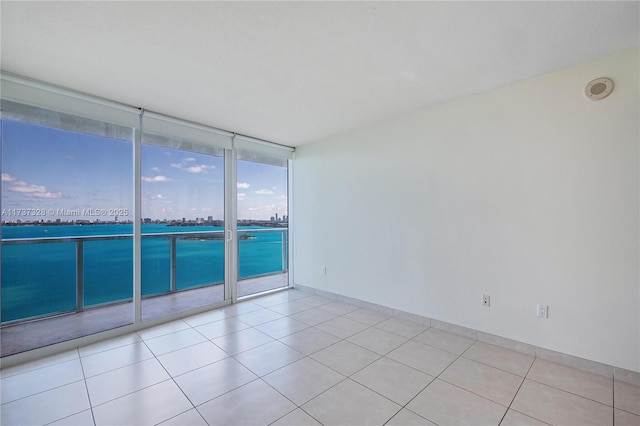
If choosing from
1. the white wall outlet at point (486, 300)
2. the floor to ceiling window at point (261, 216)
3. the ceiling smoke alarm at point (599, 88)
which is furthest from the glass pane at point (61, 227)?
the ceiling smoke alarm at point (599, 88)

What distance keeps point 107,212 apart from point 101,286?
1.28 m

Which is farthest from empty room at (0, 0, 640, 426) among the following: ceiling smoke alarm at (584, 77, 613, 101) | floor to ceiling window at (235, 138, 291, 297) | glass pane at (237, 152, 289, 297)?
glass pane at (237, 152, 289, 297)

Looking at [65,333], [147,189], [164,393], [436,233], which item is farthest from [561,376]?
[65,333]

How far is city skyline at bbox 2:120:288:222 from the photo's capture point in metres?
2.57

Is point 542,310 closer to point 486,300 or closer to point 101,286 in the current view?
point 486,300

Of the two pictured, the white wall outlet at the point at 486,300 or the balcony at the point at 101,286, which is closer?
the white wall outlet at the point at 486,300

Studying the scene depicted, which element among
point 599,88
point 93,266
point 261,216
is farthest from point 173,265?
point 599,88

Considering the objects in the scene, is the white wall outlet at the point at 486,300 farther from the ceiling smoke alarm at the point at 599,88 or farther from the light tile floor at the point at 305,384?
the ceiling smoke alarm at the point at 599,88

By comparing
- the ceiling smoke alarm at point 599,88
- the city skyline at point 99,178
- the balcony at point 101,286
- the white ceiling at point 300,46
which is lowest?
the balcony at point 101,286

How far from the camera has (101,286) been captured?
367 centimetres

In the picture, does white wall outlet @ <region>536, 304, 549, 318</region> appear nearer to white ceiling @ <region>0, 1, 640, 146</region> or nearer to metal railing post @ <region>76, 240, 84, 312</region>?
white ceiling @ <region>0, 1, 640, 146</region>

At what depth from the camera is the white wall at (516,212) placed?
2061 millimetres

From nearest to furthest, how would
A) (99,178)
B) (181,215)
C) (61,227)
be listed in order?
(61,227), (99,178), (181,215)

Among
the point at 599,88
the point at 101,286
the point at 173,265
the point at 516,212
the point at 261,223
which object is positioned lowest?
the point at 101,286
